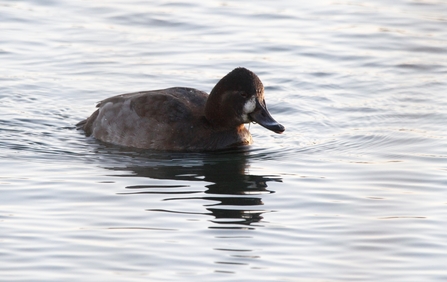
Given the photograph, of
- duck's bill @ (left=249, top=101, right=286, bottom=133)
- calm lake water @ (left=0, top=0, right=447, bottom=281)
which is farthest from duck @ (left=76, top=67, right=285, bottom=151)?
calm lake water @ (left=0, top=0, right=447, bottom=281)

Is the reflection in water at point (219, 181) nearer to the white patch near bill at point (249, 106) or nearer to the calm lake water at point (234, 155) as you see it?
the calm lake water at point (234, 155)

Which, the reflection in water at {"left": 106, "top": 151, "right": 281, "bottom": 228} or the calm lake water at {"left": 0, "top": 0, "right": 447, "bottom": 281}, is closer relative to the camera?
the calm lake water at {"left": 0, "top": 0, "right": 447, "bottom": 281}

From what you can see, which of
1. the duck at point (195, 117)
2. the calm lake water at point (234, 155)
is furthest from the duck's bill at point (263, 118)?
the calm lake water at point (234, 155)

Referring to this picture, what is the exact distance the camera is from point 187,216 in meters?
7.84

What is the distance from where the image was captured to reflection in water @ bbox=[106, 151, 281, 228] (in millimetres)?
8023

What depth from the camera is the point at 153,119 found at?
10.4 metres

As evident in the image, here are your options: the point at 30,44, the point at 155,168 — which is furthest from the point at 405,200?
the point at 30,44

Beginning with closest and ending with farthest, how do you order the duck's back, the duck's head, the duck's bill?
the duck's bill, the duck's head, the duck's back

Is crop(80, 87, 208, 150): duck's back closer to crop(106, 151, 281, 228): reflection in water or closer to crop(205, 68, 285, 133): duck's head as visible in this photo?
crop(205, 68, 285, 133): duck's head

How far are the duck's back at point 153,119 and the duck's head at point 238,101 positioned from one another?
0.67 feet

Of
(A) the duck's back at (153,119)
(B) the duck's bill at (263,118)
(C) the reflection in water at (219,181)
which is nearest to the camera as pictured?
(C) the reflection in water at (219,181)

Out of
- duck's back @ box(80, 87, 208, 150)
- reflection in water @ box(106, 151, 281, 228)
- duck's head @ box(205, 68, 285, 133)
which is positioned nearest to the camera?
reflection in water @ box(106, 151, 281, 228)

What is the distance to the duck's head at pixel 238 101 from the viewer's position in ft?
33.3

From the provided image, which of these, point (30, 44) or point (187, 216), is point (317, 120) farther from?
point (30, 44)
